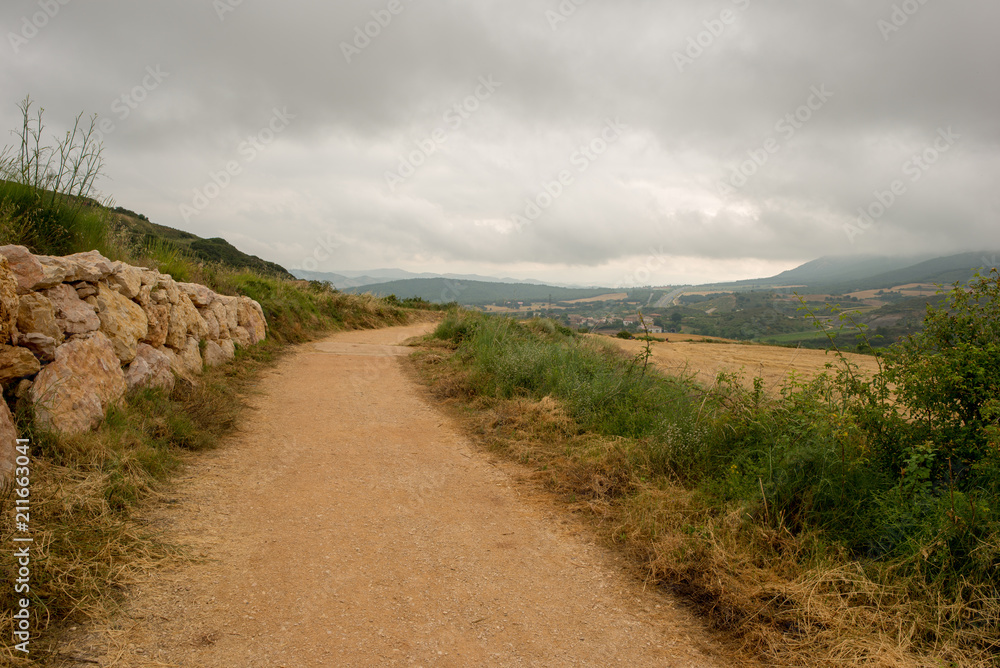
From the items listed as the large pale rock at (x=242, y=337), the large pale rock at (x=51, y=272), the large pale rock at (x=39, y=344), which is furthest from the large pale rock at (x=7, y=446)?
the large pale rock at (x=242, y=337)

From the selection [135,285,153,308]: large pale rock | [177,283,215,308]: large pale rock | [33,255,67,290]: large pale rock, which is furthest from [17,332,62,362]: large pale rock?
[177,283,215,308]: large pale rock

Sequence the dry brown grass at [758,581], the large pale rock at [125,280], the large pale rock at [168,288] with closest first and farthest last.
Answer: the dry brown grass at [758,581] → the large pale rock at [125,280] → the large pale rock at [168,288]

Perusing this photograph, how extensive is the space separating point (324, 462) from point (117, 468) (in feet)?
5.81

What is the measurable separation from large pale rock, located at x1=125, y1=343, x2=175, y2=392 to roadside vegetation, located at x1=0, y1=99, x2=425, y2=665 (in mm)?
161

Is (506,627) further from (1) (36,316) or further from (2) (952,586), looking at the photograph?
(1) (36,316)

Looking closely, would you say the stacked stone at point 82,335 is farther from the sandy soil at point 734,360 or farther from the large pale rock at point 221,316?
the sandy soil at point 734,360

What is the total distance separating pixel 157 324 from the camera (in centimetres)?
682

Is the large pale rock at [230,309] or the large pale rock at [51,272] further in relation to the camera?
the large pale rock at [230,309]

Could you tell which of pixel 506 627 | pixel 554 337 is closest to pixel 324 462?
pixel 506 627

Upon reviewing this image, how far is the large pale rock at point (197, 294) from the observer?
892 centimetres

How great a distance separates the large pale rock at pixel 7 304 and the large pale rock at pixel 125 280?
2.24 m

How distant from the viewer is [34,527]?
10.2 ft

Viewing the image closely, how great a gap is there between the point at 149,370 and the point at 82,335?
109cm

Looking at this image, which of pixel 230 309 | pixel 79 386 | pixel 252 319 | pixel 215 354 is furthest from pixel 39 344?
pixel 252 319
